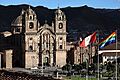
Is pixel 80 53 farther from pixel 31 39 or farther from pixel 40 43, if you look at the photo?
pixel 31 39

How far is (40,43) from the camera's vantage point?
101000 mm

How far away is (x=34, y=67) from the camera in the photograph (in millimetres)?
96500

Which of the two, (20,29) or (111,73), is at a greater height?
(20,29)

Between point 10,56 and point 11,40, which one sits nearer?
point 10,56

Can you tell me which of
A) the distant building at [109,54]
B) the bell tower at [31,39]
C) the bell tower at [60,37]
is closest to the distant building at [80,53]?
the distant building at [109,54]

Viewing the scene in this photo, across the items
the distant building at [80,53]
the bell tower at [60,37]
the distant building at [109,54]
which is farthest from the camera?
the distant building at [80,53]

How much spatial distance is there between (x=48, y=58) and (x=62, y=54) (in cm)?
269

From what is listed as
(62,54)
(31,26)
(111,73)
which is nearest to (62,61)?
(62,54)

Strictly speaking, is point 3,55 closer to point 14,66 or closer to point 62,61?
point 14,66

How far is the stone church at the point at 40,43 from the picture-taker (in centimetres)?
9969

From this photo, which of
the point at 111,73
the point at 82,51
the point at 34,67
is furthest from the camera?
the point at 82,51

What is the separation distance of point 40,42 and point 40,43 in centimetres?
20

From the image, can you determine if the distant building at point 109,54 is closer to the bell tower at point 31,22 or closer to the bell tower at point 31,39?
the bell tower at point 31,39

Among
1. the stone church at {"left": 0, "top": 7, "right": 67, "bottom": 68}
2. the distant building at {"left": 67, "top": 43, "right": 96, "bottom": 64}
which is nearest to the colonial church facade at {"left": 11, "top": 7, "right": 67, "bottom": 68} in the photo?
the stone church at {"left": 0, "top": 7, "right": 67, "bottom": 68}
